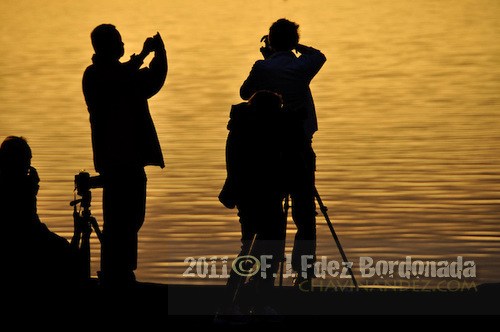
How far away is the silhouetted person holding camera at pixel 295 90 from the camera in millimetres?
7785

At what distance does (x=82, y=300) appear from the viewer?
7129 millimetres

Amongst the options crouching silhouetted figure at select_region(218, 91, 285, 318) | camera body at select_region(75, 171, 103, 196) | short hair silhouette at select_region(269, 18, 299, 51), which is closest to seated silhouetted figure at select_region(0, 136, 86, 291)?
camera body at select_region(75, 171, 103, 196)

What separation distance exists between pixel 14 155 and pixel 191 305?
1241mm

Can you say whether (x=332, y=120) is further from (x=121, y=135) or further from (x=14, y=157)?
(x=14, y=157)

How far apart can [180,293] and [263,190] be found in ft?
2.88

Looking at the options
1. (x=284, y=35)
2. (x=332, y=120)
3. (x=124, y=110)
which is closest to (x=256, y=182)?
(x=124, y=110)

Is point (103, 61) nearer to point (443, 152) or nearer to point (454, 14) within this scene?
point (443, 152)

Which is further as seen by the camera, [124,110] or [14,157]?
[124,110]

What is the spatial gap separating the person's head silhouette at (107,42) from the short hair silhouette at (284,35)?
0.90 metres

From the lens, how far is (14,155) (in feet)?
23.2

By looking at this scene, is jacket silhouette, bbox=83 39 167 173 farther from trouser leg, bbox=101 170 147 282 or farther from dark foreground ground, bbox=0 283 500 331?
dark foreground ground, bbox=0 283 500 331

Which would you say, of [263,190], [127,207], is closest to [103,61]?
[127,207]

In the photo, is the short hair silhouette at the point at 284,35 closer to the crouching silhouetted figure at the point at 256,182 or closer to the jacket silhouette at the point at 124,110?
the jacket silhouette at the point at 124,110

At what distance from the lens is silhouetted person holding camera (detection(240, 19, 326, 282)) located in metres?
7.79
